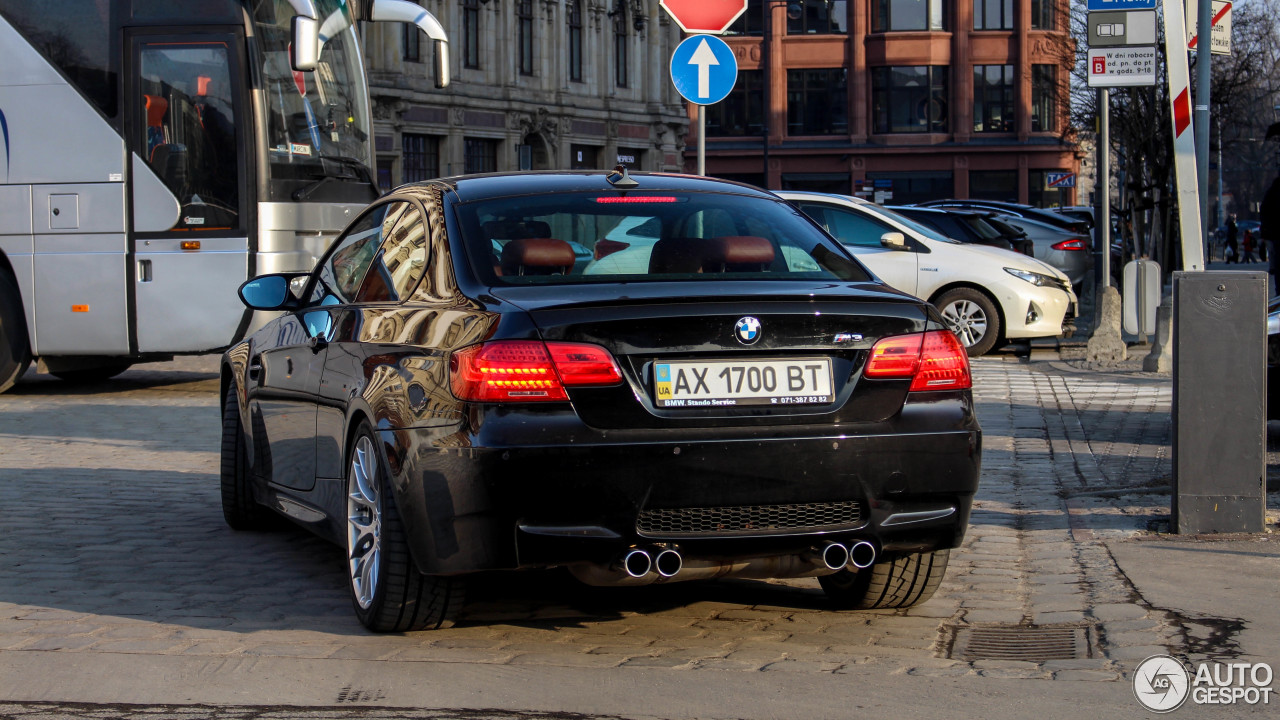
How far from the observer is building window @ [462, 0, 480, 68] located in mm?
49719

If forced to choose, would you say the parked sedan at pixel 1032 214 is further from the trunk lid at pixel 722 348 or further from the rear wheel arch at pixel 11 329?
the trunk lid at pixel 722 348

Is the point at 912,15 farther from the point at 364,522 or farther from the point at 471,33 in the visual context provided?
the point at 364,522

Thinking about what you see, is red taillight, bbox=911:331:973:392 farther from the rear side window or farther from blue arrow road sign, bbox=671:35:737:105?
the rear side window

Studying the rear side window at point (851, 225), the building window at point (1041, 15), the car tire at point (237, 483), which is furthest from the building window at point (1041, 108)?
the car tire at point (237, 483)

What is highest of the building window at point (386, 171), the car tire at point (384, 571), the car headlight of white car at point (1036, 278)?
the building window at point (386, 171)

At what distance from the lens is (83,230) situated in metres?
13.6

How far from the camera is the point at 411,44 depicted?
153 ft

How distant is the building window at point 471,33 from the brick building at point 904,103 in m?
22.4

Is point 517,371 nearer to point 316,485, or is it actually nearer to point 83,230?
point 316,485

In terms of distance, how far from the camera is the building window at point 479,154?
50.1m

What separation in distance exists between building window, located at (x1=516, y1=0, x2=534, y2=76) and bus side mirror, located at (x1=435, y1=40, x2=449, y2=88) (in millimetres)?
38271

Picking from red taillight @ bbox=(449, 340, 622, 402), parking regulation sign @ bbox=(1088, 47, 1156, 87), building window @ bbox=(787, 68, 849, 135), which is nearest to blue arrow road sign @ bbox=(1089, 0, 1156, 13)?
parking regulation sign @ bbox=(1088, 47, 1156, 87)

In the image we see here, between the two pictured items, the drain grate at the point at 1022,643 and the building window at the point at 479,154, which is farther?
the building window at the point at 479,154

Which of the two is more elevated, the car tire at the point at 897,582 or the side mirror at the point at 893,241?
the side mirror at the point at 893,241
